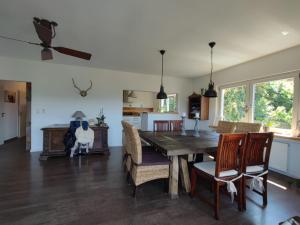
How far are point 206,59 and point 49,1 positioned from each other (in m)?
3.18

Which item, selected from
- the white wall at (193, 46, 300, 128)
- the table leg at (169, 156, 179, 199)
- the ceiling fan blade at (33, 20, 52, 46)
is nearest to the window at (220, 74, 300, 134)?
the white wall at (193, 46, 300, 128)

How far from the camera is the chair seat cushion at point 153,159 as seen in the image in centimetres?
243

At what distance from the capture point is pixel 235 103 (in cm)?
470

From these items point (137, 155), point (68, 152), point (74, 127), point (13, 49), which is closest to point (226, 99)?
point (137, 155)

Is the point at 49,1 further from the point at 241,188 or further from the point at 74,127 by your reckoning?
the point at 241,188

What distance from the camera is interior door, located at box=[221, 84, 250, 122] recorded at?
4.33 m

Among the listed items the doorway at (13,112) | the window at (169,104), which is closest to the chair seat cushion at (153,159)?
the window at (169,104)

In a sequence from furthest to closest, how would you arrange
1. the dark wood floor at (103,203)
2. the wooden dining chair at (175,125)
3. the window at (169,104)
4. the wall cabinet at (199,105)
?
the window at (169,104) → the wall cabinet at (199,105) → the wooden dining chair at (175,125) → the dark wood floor at (103,203)

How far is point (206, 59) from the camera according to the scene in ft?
13.2

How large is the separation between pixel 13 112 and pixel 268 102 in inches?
318

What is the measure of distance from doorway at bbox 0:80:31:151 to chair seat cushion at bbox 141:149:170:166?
3.89 meters

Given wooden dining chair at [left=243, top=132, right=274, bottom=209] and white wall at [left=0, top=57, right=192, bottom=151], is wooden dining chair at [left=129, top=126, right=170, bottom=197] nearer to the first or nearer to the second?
wooden dining chair at [left=243, top=132, right=274, bottom=209]

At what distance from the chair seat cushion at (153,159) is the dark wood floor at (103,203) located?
1.52 feet

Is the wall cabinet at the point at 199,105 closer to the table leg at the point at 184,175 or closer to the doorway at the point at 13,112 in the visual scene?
the table leg at the point at 184,175
